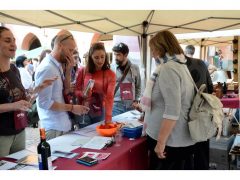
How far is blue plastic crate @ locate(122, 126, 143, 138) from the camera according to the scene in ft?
6.33

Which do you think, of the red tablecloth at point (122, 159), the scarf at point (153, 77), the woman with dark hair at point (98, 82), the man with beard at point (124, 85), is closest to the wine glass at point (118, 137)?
the red tablecloth at point (122, 159)

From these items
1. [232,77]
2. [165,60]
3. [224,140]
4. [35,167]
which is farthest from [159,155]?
[232,77]

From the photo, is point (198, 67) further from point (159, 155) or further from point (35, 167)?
point (35, 167)

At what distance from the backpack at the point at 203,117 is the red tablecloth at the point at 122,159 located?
1.38ft

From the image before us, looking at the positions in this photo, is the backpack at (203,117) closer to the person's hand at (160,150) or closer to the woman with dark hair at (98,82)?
Result: the person's hand at (160,150)

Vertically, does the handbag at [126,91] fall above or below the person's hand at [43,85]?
below

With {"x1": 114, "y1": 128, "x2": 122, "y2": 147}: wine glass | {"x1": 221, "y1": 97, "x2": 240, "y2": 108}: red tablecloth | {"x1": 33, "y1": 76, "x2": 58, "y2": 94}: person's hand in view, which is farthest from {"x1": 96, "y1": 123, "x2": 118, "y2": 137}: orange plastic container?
{"x1": 221, "y1": 97, "x2": 240, "y2": 108}: red tablecloth

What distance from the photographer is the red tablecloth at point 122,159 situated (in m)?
1.42

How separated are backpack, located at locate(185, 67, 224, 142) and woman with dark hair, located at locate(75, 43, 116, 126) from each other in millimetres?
811

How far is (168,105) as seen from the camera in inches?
58.6

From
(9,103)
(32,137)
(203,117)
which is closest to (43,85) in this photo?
(9,103)

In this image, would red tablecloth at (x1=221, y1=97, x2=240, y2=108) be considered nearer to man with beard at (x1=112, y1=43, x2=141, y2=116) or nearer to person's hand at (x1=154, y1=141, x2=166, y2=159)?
man with beard at (x1=112, y1=43, x2=141, y2=116)
